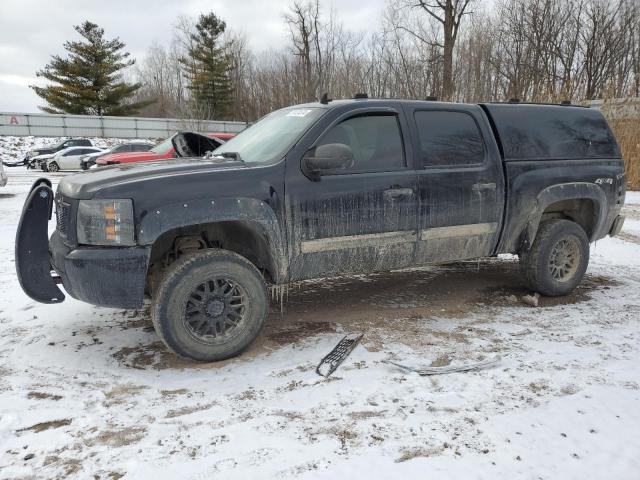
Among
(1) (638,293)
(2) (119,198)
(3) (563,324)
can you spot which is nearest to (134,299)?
(2) (119,198)

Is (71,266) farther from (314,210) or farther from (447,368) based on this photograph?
(447,368)

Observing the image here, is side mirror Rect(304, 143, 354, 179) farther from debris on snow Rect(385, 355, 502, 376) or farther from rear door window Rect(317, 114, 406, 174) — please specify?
debris on snow Rect(385, 355, 502, 376)

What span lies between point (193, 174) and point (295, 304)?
1942mm

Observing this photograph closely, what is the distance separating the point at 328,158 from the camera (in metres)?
3.63

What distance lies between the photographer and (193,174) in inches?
137

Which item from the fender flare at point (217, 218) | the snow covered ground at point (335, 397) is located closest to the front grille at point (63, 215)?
the fender flare at point (217, 218)

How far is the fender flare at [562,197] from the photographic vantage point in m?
4.77

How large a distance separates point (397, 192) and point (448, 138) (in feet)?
2.66

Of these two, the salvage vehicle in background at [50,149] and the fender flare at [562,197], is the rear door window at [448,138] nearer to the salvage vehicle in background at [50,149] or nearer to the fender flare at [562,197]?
the fender flare at [562,197]

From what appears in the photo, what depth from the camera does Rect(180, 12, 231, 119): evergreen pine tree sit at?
4528 cm

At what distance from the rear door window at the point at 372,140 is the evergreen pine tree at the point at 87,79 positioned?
45.5 meters

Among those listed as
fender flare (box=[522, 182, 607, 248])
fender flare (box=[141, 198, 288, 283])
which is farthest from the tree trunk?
fender flare (box=[141, 198, 288, 283])

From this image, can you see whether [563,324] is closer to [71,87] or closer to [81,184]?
[81,184]

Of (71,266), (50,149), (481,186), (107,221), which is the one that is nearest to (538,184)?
(481,186)
